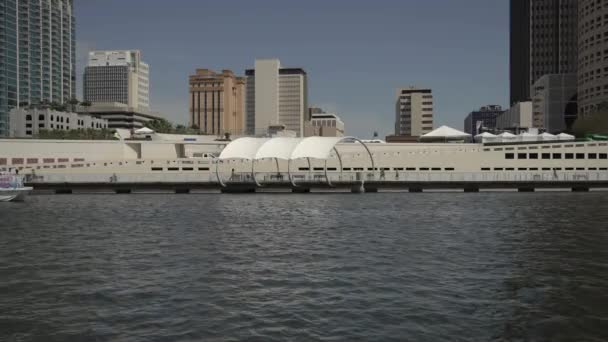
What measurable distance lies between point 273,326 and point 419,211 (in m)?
40.3

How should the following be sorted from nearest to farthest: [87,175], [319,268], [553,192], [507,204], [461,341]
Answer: [461,341]
[319,268]
[507,204]
[553,192]
[87,175]

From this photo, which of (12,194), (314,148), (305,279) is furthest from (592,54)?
(305,279)

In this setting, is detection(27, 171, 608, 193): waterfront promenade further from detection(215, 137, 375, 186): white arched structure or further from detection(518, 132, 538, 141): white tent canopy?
detection(518, 132, 538, 141): white tent canopy

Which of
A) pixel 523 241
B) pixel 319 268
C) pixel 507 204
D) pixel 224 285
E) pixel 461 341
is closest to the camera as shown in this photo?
pixel 461 341

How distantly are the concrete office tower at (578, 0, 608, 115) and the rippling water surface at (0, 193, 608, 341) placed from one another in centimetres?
→ 13870

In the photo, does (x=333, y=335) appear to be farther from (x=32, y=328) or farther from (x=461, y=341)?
(x=32, y=328)

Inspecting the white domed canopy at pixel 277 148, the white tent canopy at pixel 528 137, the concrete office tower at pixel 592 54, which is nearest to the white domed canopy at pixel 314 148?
the white domed canopy at pixel 277 148

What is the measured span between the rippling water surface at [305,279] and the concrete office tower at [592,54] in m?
139

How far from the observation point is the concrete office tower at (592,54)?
172875 mm

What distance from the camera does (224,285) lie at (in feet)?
83.5

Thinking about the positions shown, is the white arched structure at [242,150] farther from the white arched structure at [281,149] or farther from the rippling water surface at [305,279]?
the rippling water surface at [305,279]

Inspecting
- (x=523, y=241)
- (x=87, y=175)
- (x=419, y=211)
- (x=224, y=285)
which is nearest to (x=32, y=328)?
(x=224, y=285)

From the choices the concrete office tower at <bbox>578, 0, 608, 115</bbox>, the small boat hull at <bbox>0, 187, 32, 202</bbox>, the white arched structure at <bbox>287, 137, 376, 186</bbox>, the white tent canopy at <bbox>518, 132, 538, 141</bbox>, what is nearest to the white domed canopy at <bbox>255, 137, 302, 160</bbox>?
the white arched structure at <bbox>287, 137, 376, 186</bbox>

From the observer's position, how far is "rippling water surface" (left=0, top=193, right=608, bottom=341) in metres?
19.4
